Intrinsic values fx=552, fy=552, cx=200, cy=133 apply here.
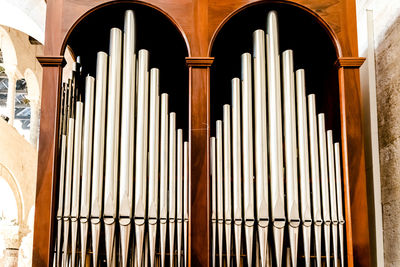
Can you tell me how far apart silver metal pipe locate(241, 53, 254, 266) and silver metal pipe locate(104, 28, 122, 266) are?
112 cm

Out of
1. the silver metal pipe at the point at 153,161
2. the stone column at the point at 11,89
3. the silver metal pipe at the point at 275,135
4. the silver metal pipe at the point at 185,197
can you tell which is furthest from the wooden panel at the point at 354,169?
the stone column at the point at 11,89

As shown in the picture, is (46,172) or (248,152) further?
(248,152)

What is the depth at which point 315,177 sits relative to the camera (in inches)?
189

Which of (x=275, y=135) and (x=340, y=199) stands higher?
(x=275, y=135)

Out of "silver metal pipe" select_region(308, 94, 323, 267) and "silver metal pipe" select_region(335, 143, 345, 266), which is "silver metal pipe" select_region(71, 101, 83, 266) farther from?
"silver metal pipe" select_region(335, 143, 345, 266)

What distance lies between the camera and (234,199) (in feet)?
15.5

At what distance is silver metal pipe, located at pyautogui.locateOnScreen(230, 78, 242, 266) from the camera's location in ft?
15.3

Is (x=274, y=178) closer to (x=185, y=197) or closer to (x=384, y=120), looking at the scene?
(x=185, y=197)

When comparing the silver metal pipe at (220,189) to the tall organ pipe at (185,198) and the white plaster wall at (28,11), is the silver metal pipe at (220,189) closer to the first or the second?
the tall organ pipe at (185,198)

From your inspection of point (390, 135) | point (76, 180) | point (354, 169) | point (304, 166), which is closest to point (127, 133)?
point (76, 180)

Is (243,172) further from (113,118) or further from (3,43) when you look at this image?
(3,43)

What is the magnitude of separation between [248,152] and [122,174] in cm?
111

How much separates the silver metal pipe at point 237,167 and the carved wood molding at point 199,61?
31 centimetres

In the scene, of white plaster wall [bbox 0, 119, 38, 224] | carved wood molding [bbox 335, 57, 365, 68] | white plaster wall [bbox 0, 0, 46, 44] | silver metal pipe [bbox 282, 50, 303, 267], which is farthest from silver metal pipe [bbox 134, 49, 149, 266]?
white plaster wall [bbox 0, 119, 38, 224]
